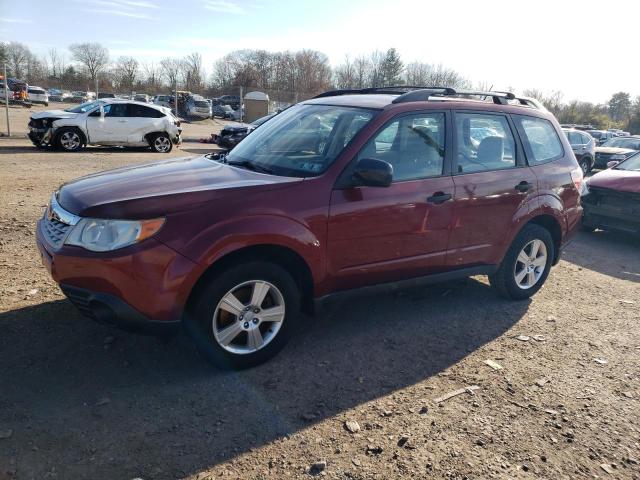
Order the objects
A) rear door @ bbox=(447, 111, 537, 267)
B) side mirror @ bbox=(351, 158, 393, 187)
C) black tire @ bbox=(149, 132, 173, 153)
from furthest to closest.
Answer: black tire @ bbox=(149, 132, 173, 153)
rear door @ bbox=(447, 111, 537, 267)
side mirror @ bbox=(351, 158, 393, 187)

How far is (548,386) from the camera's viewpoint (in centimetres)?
361

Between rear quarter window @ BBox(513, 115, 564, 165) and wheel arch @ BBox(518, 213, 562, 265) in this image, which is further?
wheel arch @ BBox(518, 213, 562, 265)

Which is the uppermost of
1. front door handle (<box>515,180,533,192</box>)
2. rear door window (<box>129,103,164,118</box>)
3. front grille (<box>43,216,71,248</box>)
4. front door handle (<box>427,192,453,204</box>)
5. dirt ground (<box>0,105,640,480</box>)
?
rear door window (<box>129,103,164,118</box>)

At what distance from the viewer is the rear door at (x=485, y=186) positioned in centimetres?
430

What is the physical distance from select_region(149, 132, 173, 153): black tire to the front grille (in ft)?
46.4

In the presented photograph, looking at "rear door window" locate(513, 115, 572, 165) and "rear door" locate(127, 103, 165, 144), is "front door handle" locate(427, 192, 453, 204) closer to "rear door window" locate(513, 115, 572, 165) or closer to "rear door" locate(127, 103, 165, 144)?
"rear door window" locate(513, 115, 572, 165)

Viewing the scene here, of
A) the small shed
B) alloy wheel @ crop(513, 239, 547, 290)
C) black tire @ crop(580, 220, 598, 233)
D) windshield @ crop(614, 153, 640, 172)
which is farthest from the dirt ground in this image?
the small shed

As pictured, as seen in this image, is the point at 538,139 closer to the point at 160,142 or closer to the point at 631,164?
the point at 631,164

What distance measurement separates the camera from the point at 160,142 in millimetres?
17062

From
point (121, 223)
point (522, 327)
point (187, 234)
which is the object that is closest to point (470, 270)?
point (522, 327)

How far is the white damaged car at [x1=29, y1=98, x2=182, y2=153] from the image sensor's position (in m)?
15.6

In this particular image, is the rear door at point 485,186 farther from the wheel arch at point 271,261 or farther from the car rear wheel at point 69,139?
the car rear wheel at point 69,139

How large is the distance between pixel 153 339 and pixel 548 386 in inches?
115

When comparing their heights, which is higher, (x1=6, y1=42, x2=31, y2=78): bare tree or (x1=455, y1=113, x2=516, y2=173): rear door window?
(x1=6, y1=42, x2=31, y2=78): bare tree
